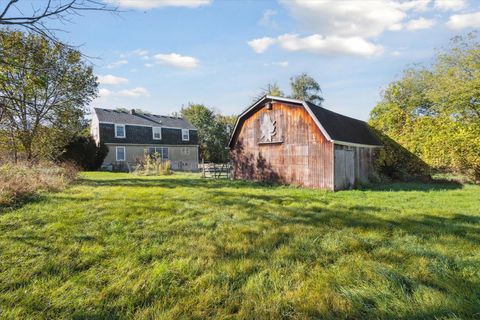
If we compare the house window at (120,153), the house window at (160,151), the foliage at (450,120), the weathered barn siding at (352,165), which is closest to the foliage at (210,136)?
the house window at (160,151)

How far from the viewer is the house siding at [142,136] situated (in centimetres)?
2811

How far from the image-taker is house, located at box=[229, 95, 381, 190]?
40.7 feet

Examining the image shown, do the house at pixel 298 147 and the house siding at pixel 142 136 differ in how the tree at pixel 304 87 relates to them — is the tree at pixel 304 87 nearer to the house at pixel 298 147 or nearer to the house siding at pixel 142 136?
the house siding at pixel 142 136

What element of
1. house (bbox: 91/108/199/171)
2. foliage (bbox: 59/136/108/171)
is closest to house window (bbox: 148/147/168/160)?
house (bbox: 91/108/199/171)

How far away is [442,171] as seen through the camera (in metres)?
16.2

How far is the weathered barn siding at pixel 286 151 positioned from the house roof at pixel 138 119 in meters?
18.8

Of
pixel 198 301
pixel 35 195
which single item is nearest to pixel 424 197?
pixel 198 301

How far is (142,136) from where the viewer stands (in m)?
30.8

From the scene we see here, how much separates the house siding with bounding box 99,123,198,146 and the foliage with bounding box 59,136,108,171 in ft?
6.90

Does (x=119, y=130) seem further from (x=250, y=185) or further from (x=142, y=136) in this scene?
(x=250, y=185)

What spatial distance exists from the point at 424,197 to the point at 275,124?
743 centimetres

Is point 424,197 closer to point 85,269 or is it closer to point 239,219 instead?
point 239,219

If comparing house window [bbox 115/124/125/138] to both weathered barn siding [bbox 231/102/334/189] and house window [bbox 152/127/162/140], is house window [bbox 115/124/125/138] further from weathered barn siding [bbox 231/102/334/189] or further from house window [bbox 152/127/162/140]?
weathered barn siding [bbox 231/102/334/189]

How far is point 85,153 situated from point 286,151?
20.0m
